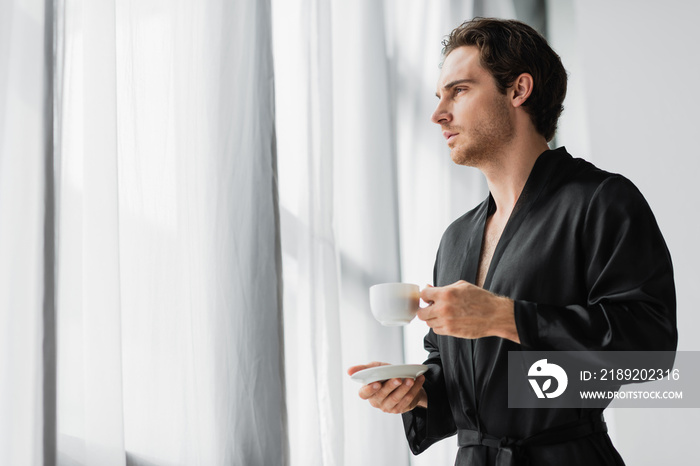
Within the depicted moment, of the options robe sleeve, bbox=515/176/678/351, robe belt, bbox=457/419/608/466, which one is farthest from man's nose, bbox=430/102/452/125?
robe belt, bbox=457/419/608/466

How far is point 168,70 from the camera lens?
1391 millimetres

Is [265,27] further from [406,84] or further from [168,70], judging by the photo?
[406,84]

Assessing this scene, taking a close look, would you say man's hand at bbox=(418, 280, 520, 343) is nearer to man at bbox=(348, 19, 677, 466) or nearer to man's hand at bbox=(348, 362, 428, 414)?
man at bbox=(348, 19, 677, 466)

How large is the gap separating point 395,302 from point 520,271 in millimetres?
255

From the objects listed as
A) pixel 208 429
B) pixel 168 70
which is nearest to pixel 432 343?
pixel 208 429

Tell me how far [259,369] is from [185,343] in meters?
0.20

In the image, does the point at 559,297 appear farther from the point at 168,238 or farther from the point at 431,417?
the point at 168,238

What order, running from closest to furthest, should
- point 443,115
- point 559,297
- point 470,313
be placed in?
1. point 470,313
2. point 559,297
3. point 443,115

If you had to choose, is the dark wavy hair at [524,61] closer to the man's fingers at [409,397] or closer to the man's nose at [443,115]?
the man's nose at [443,115]

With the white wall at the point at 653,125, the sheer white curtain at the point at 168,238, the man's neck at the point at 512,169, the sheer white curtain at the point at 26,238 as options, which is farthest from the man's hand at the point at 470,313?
the white wall at the point at 653,125

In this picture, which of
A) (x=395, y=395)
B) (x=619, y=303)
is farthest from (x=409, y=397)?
(x=619, y=303)

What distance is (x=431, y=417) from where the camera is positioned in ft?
4.14

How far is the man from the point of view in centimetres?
99

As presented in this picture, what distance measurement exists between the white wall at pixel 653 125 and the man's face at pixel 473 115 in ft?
3.85
